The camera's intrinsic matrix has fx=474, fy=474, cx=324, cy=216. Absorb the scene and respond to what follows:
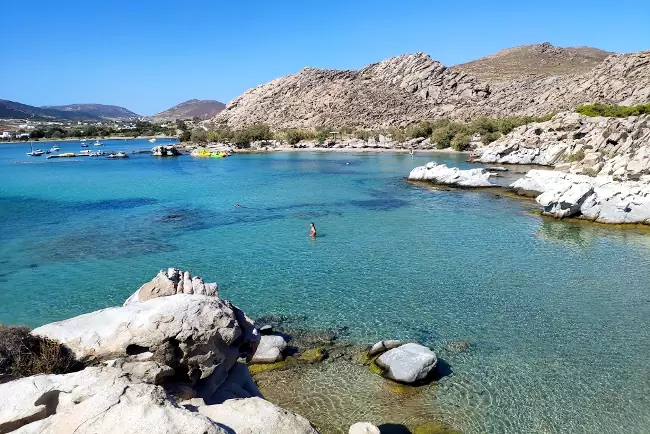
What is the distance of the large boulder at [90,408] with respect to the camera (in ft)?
18.8

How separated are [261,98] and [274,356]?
150m

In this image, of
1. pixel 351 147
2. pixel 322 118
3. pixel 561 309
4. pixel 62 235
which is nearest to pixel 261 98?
pixel 322 118

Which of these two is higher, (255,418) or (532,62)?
(532,62)

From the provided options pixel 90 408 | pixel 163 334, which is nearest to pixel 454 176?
pixel 163 334

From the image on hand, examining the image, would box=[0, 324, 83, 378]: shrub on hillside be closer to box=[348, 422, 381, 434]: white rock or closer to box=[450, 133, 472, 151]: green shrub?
box=[348, 422, 381, 434]: white rock

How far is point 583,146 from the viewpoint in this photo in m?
55.8

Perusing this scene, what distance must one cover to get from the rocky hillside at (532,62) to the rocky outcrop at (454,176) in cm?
10069

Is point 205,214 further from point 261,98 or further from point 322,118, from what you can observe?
point 261,98

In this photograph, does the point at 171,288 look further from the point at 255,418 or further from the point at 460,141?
the point at 460,141

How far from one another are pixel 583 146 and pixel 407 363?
52.9 meters

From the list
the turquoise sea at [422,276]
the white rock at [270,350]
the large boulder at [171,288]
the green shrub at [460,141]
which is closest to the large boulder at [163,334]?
the large boulder at [171,288]

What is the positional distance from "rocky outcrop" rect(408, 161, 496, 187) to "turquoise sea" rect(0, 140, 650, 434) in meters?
4.00

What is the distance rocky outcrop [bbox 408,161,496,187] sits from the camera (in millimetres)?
45688

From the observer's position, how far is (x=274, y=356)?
13688 millimetres
